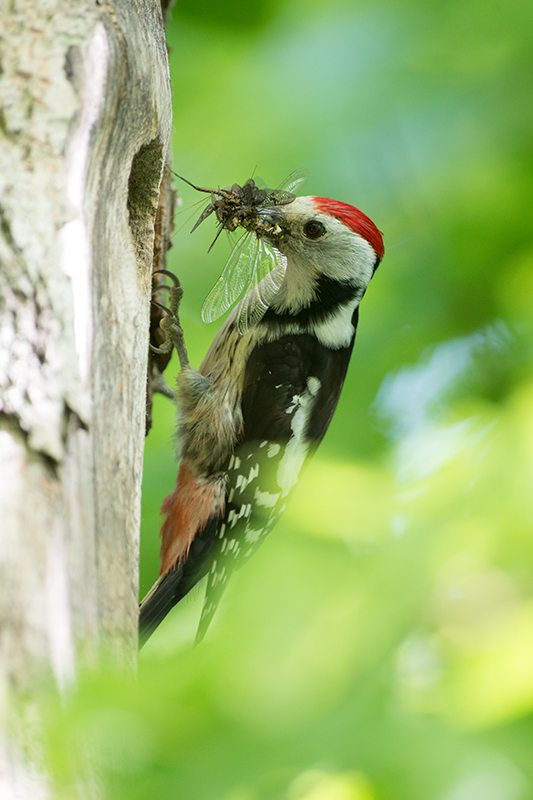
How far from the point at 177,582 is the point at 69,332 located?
1.37m

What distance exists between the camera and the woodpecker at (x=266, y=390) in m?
2.16

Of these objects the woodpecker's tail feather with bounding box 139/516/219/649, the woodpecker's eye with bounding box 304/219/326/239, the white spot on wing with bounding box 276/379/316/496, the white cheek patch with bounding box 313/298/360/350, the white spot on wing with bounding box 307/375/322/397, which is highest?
the woodpecker's eye with bounding box 304/219/326/239

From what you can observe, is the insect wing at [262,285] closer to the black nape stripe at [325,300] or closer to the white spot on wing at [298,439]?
the black nape stripe at [325,300]

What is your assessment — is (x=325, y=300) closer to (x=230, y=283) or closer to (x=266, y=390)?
(x=266, y=390)

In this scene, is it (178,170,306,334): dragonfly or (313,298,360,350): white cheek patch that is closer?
(178,170,306,334): dragonfly

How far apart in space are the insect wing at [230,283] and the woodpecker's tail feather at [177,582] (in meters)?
0.72

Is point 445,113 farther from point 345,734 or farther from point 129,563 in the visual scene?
point 129,563

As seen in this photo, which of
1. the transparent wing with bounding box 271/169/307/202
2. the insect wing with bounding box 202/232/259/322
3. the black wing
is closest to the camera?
the transparent wing with bounding box 271/169/307/202

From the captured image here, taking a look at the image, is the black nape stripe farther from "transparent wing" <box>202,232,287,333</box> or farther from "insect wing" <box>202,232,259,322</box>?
"insect wing" <box>202,232,259,322</box>

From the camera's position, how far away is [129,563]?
1.11m

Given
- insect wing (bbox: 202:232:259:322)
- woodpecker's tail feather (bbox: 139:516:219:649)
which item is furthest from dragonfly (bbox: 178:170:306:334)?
woodpecker's tail feather (bbox: 139:516:219:649)

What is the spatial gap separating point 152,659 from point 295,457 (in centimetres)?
192

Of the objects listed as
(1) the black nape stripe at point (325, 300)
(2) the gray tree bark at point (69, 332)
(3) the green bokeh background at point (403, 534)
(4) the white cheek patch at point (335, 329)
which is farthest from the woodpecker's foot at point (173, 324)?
(3) the green bokeh background at point (403, 534)

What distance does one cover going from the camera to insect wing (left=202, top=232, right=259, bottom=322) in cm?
173
